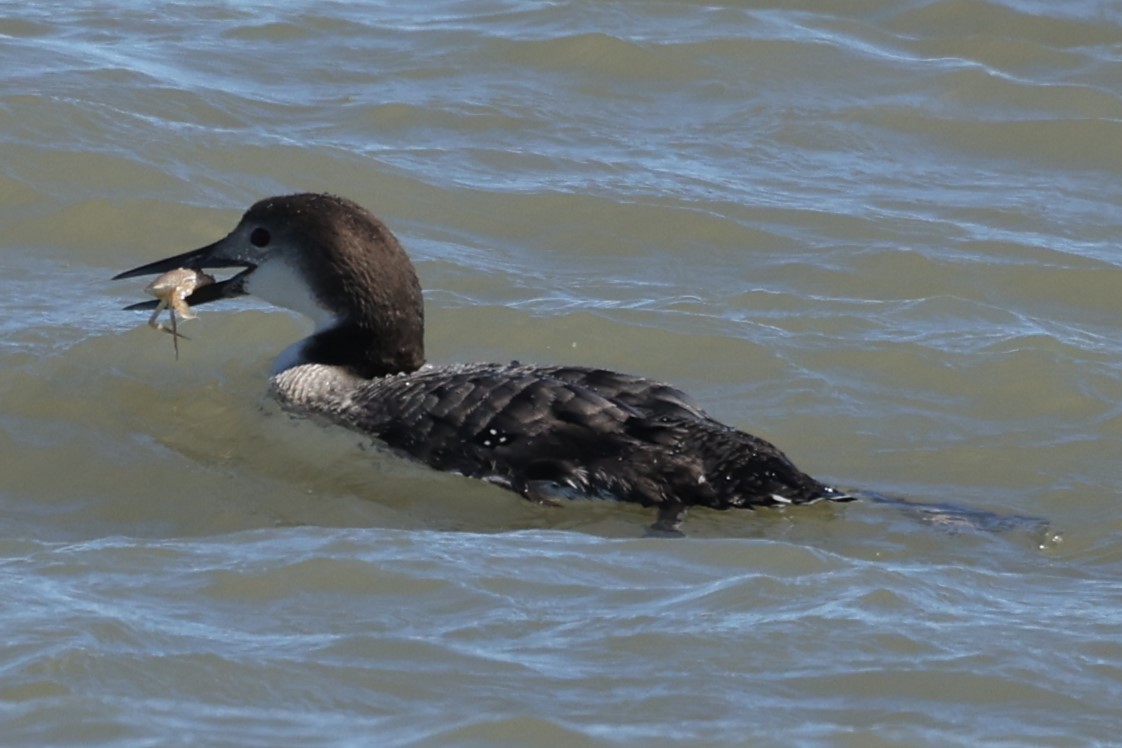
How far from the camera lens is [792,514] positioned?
20.6ft

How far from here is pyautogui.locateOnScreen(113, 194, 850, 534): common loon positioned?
6.24 meters

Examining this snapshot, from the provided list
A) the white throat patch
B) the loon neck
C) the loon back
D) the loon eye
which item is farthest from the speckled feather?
the loon eye

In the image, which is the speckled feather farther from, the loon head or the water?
the loon head

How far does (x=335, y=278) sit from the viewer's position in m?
7.15

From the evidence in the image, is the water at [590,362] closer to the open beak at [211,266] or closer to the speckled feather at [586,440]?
the speckled feather at [586,440]

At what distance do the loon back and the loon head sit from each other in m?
0.41

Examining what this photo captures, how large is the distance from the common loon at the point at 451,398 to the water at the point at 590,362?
118mm

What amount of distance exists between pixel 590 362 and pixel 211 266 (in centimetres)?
145

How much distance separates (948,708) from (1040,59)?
7169 millimetres

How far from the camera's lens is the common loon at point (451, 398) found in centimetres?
→ 624

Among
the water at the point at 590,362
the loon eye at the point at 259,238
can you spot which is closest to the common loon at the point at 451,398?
the loon eye at the point at 259,238

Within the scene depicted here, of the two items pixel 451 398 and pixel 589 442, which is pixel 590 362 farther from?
pixel 589 442

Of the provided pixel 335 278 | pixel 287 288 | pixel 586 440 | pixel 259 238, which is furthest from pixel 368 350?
pixel 586 440

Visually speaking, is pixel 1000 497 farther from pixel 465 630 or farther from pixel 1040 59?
pixel 1040 59
